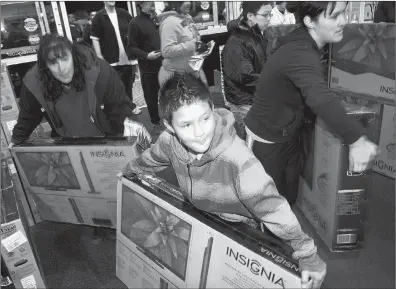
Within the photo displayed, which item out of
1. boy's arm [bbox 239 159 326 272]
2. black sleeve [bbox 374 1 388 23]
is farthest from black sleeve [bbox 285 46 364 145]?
black sleeve [bbox 374 1 388 23]

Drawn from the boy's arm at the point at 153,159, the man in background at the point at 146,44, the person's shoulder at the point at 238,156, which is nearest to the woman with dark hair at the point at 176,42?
the man in background at the point at 146,44

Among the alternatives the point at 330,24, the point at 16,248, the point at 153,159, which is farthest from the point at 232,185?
the point at 16,248

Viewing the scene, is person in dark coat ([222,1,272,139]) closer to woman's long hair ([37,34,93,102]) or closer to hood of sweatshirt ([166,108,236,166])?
woman's long hair ([37,34,93,102])

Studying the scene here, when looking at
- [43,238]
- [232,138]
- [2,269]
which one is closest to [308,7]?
[232,138]

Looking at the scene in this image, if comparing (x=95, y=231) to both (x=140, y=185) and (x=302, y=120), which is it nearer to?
(x=140, y=185)

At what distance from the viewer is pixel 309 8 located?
132 centimetres

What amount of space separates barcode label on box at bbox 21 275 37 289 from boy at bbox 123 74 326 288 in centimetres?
85

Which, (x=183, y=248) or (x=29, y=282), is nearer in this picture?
(x=183, y=248)

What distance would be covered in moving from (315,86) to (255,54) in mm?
979

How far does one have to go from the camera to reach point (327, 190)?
72.4 inches

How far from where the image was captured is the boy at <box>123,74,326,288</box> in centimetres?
100

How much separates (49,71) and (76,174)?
541 millimetres

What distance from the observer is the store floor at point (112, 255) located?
1768 mm

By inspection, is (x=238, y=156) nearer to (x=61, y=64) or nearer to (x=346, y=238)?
(x=61, y=64)
